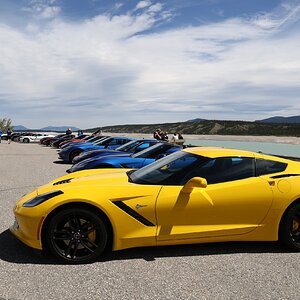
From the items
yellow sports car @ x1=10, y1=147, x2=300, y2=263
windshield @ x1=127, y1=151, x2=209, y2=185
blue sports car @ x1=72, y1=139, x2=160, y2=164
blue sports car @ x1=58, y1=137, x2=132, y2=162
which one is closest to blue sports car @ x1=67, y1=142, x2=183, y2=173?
blue sports car @ x1=72, y1=139, x2=160, y2=164

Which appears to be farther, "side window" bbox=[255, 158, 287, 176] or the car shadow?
"side window" bbox=[255, 158, 287, 176]

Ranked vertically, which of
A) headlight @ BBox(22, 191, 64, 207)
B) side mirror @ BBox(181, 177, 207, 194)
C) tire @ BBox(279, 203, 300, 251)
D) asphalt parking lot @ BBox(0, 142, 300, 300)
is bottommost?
asphalt parking lot @ BBox(0, 142, 300, 300)

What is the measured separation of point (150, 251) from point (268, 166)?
1849mm

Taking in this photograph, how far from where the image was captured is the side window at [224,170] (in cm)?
433

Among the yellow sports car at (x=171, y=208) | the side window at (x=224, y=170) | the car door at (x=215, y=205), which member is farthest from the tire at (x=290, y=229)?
the side window at (x=224, y=170)

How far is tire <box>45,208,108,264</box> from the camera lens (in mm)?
3877

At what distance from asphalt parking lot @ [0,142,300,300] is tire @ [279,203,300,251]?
119 mm

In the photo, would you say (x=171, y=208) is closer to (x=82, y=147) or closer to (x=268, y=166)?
(x=268, y=166)

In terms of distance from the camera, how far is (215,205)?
13.6 ft

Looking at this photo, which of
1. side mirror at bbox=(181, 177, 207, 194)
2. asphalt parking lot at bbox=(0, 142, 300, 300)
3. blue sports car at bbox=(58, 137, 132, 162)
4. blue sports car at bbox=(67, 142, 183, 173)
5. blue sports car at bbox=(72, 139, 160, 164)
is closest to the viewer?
asphalt parking lot at bbox=(0, 142, 300, 300)

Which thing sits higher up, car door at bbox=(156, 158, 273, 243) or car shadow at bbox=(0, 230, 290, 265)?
car door at bbox=(156, 158, 273, 243)

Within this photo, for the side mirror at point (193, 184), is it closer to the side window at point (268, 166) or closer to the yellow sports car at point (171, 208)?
the yellow sports car at point (171, 208)

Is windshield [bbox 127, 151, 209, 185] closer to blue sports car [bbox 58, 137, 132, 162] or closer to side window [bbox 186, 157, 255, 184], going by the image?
side window [bbox 186, 157, 255, 184]

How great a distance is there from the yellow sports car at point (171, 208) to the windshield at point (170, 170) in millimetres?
12
